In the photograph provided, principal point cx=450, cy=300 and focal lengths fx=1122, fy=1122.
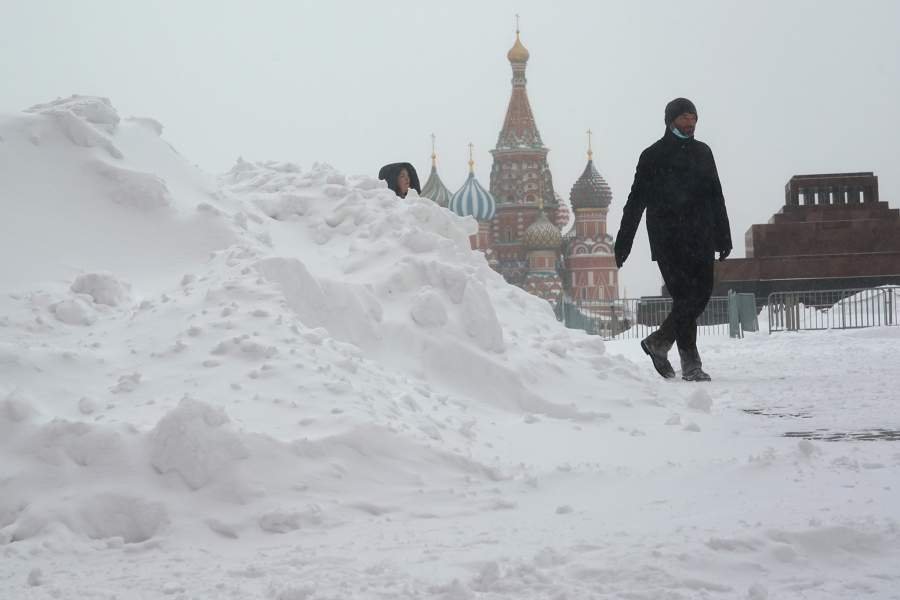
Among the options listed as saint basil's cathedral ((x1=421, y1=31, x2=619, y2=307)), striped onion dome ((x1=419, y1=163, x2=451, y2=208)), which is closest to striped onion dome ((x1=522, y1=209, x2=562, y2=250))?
saint basil's cathedral ((x1=421, y1=31, x2=619, y2=307))

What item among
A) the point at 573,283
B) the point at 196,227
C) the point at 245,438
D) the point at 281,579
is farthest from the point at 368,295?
the point at 573,283

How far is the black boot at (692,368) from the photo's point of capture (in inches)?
280

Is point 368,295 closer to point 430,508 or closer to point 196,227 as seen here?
point 196,227

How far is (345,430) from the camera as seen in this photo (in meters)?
3.58

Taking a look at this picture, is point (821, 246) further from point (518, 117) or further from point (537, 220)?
point (518, 117)

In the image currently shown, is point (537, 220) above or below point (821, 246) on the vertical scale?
above

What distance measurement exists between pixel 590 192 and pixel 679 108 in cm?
6015

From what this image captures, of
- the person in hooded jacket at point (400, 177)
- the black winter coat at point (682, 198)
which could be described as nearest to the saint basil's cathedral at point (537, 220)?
the person in hooded jacket at point (400, 177)

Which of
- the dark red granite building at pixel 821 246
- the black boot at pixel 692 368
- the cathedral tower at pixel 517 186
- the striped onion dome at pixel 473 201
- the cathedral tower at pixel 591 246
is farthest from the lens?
the cathedral tower at pixel 591 246

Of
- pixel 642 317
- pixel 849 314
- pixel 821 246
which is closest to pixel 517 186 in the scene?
pixel 821 246

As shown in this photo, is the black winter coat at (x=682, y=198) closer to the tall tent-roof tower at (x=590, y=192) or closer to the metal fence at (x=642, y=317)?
the metal fence at (x=642, y=317)

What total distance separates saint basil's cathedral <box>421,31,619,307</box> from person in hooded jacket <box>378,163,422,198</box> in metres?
51.4

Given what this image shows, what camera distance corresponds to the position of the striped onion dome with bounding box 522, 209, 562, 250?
63.6 meters

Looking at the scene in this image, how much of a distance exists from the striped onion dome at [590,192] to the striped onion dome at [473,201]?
7.43 m
